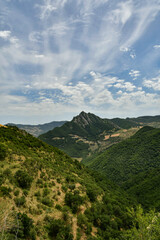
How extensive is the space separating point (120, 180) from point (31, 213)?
130091 millimetres

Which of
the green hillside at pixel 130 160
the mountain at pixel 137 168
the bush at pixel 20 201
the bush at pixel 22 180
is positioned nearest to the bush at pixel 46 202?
the bush at pixel 22 180

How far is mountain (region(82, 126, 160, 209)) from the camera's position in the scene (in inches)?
3231

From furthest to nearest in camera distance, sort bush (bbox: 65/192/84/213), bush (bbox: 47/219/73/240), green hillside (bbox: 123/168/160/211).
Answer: green hillside (bbox: 123/168/160/211) < bush (bbox: 65/192/84/213) < bush (bbox: 47/219/73/240)

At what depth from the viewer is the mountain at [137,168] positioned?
3231 inches

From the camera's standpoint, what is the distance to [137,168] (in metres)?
123

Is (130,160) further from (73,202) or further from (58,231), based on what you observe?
(58,231)

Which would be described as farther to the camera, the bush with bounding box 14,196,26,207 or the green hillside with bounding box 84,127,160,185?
the green hillside with bounding box 84,127,160,185

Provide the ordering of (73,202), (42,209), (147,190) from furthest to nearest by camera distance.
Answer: (147,190)
(73,202)
(42,209)

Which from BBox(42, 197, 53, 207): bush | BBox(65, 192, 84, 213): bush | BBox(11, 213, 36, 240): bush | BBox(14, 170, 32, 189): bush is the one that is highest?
BBox(14, 170, 32, 189): bush

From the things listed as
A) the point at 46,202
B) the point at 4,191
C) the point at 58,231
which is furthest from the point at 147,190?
the point at 4,191

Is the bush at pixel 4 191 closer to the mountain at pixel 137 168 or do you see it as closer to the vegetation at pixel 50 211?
the vegetation at pixel 50 211

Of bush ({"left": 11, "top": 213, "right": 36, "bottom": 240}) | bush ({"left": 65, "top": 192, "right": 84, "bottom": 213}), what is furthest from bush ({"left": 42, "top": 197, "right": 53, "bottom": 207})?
bush ({"left": 11, "top": 213, "right": 36, "bottom": 240})

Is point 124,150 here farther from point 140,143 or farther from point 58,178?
point 58,178

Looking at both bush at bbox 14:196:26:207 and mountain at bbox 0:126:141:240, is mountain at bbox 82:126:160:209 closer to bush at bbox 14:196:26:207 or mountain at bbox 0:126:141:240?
mountain at bbox 0:126:141:240
